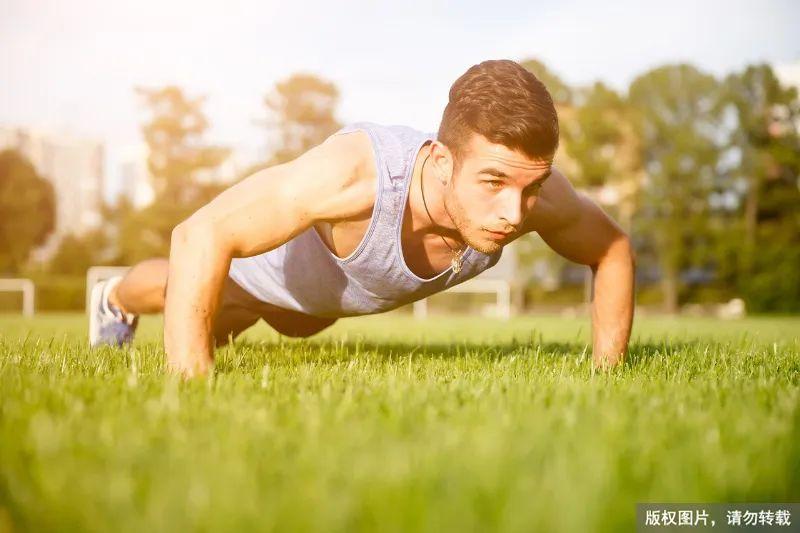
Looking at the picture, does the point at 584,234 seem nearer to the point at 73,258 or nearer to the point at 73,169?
the point at 73,258

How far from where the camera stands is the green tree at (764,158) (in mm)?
30969

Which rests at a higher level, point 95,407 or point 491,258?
point 491,258

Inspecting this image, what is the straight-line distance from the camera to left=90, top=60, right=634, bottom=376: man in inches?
105

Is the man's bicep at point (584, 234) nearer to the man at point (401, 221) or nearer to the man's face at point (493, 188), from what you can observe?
the man at point (401, 221)

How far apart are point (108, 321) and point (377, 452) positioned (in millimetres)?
3274

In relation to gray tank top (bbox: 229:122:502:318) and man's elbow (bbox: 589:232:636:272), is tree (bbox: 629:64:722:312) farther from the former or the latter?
gray tank top (bbox: 229:122:502:318)

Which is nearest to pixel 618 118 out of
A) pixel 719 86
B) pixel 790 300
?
pixel 719 86

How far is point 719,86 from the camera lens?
104 ft

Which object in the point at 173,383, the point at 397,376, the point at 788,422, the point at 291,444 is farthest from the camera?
the point at 397,376

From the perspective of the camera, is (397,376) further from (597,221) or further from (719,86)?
(719,86)

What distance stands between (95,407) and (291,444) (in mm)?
716

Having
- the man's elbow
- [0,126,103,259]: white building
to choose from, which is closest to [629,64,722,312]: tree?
the man's elbow

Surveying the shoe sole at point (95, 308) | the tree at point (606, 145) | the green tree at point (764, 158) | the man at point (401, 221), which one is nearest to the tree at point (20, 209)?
the tree at point (606, 145)

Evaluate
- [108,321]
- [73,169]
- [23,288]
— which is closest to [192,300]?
[108,321]
